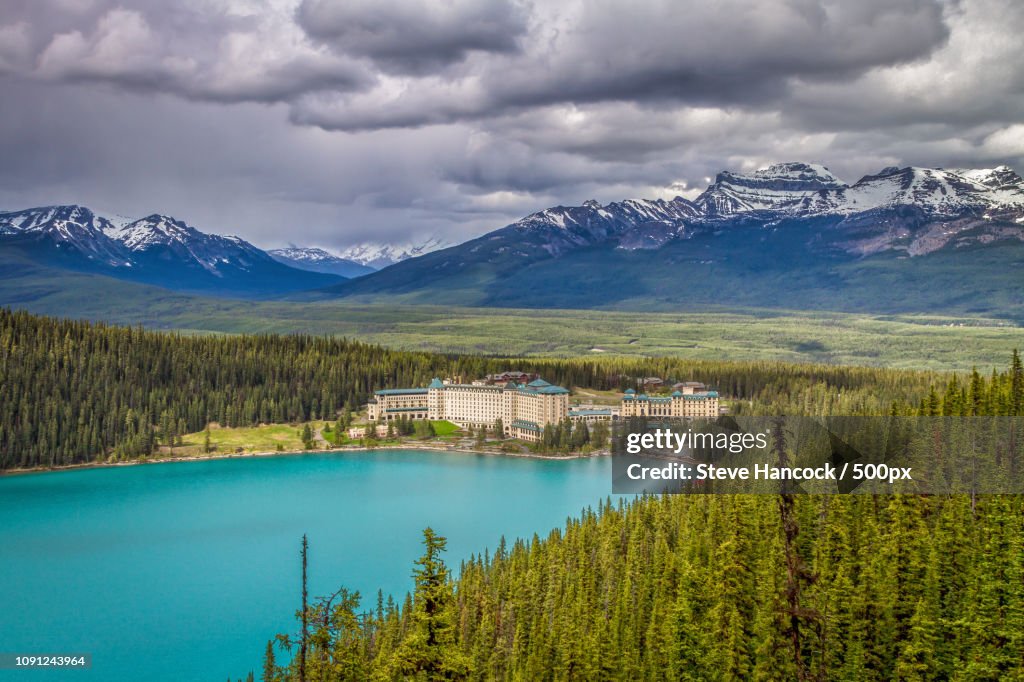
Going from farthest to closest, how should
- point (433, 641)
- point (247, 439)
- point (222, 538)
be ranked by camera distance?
1. point (247, 439)
2. point (222, 538)
3. point (433, 641)

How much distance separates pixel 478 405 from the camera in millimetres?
101750

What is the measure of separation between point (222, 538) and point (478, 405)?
48.6 meters

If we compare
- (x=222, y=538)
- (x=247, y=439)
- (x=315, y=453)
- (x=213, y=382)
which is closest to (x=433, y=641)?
(x=222, y=538)

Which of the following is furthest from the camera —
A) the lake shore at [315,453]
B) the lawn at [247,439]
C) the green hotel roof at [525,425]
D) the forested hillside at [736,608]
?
the green hotel roof at [525,425]

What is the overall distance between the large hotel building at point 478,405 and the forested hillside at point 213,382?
230 inches

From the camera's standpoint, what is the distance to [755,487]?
38875mm

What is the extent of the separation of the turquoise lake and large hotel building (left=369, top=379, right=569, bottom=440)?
1061 centimetres

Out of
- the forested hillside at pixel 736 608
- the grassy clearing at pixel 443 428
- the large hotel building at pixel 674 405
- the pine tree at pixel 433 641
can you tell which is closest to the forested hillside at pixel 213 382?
the large hotel building at pixel 674 405

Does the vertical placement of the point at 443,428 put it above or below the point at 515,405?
below

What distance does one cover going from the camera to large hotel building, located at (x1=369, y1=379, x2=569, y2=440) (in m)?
94.4

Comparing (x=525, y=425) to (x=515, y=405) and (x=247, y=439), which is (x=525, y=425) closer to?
(x=515, y=405)

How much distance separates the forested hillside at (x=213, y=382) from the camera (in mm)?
84438

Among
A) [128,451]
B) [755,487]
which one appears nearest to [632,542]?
[755,487]

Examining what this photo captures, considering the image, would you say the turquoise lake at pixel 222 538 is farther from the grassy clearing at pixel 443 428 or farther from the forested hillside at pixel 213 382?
the grassy clearing at pixel 443 428
